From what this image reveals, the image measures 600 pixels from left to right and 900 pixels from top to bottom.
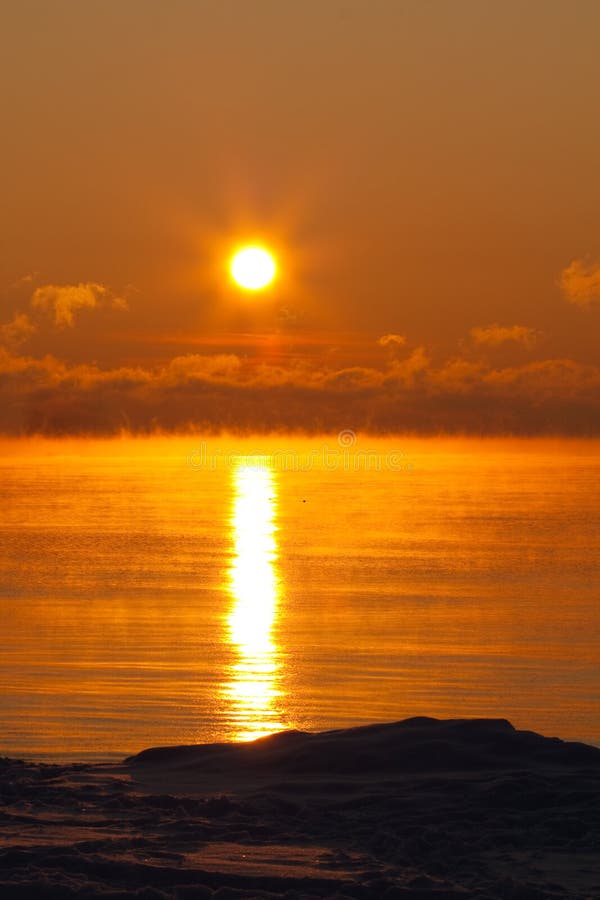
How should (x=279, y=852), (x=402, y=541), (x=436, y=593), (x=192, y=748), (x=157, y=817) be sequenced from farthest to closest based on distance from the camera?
(x=402, y=541) < (x=436, y=593) < (x=192, y=748) < (x=157, y=817) < (x=279, y=852)

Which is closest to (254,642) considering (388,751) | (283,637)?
(283,637)

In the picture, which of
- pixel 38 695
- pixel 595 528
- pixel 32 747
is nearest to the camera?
pixel 32 747

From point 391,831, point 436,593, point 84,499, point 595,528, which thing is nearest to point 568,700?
point 391,831

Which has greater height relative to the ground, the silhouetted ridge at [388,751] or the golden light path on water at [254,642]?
the golden light path on water at [254,642]

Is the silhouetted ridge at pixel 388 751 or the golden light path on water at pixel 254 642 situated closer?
the silhouetted ridge at pixel 388 751

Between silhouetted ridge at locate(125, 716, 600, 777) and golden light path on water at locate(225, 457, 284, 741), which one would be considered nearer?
silhouetted ridge at locate(125, 716, 600, 777)

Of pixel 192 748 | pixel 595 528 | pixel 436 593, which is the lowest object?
pixel 192 748

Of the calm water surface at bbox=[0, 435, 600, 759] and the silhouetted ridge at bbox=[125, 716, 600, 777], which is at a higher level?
the calm water surface at bbox=[0, 435, 600, 759]

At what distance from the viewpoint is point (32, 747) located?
64.7ft

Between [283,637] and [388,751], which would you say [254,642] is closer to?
[283,637]

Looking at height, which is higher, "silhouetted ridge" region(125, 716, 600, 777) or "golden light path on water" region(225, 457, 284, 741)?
"golden light path on water" region(225, 457, 284, 741)

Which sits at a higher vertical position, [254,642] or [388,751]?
[254,642]

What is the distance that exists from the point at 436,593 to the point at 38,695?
26.8m

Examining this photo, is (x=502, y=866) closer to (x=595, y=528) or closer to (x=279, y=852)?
(x=279, y=852)
